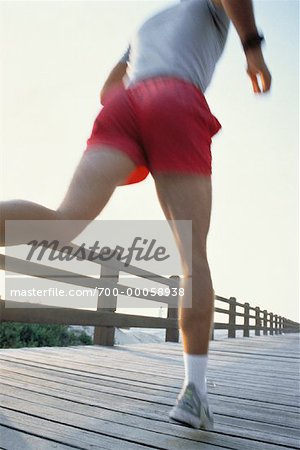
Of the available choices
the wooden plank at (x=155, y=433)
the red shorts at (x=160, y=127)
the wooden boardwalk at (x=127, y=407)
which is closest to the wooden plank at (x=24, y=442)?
the wooden boardwalk at (x=127, y=407)

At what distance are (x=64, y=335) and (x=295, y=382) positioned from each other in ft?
32.4

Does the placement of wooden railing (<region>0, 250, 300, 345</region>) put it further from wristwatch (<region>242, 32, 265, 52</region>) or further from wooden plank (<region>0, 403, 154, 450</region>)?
wristwatch (<region>242, 32, 265, 52</region>)

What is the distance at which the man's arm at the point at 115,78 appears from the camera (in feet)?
5.25

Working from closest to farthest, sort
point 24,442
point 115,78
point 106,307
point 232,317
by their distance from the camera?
point 24,442 < point 115,78 < point 106,307 < point 232,317

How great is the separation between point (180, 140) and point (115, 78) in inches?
21.0

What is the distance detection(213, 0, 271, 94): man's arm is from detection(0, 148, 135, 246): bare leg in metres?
0.49

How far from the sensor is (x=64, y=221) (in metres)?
1.19

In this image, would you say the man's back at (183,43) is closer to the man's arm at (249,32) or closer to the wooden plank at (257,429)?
the man's arm at (249,32)

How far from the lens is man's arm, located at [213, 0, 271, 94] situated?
123cm

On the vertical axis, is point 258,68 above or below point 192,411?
above

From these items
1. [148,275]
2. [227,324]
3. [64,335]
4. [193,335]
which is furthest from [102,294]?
[64,335]

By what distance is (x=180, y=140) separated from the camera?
4.09 ft

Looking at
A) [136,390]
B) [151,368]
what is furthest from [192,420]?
[151,368]

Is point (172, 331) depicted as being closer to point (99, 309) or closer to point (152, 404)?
point (99, 309)
